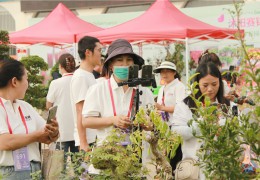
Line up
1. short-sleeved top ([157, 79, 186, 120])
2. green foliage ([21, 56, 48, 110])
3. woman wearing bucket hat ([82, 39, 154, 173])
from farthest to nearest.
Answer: green foliage ([21, 56, 48, 110]) < short-sleeved top ([157, 79, 186, 120]) < woman wearing bucket hat ([82, 39, 154, 173])

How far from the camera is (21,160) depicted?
13.7ft

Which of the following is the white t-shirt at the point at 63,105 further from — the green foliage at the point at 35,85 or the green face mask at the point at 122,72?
the green face mask at the point at 122,72

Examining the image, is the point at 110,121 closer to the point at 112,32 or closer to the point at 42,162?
the point at 42,162

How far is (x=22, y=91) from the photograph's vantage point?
4.31 meters

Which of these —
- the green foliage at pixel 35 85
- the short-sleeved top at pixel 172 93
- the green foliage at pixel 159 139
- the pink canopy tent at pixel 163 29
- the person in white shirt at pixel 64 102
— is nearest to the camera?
the green foliage at pixel 159 139

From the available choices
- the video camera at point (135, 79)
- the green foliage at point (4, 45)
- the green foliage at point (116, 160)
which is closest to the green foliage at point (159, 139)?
the green foliage at point (116, 160)

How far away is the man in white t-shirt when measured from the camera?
551 centimetres

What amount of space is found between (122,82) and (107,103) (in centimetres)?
21

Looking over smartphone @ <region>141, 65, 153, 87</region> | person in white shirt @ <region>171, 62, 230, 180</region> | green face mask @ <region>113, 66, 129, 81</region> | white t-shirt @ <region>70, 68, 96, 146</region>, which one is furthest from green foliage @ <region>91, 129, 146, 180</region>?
white t-shirt @ <region>70, 68, 96, 146</region>

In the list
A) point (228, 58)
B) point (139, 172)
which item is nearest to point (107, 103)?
point (139, 172)

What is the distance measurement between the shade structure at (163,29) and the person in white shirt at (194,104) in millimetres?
6397

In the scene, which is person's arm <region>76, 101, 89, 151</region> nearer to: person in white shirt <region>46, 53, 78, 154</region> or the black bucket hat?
the black bucket hat

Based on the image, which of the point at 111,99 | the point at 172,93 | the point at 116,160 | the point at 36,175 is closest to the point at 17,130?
the point at 36,175

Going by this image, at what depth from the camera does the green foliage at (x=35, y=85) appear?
9859mm
